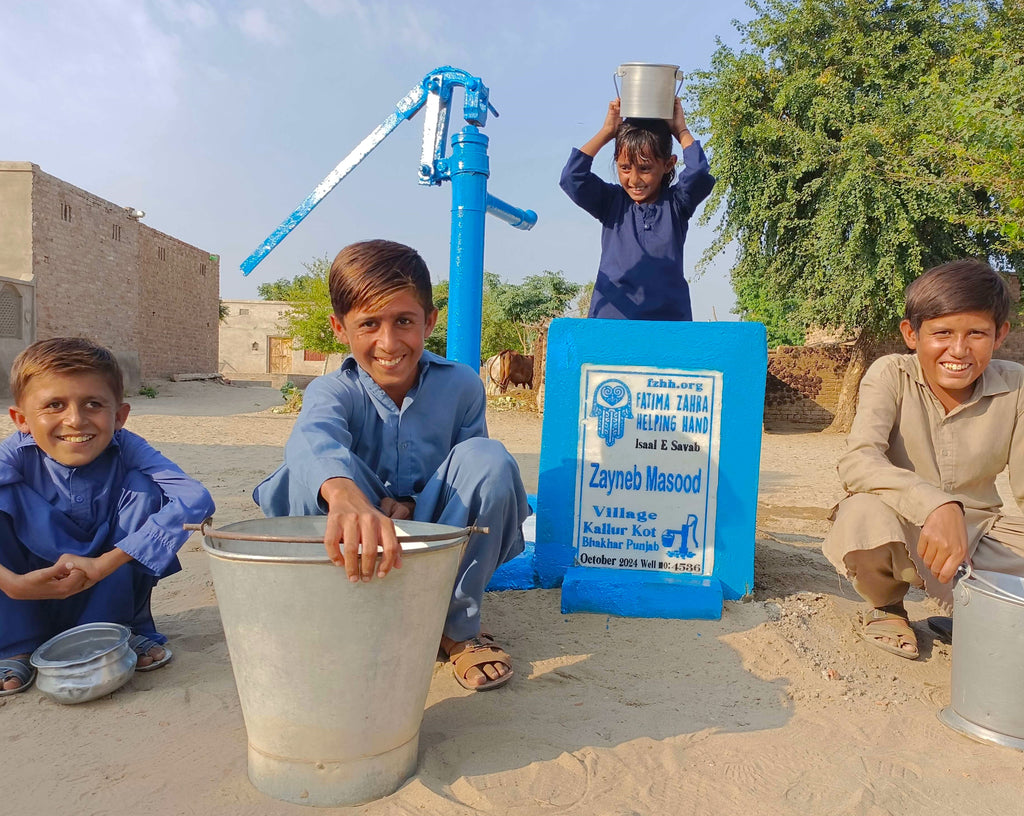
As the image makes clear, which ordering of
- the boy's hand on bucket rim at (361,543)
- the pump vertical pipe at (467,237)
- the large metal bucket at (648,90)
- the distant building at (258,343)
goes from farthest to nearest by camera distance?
the distant building at (258,343), the pump vertical pipe at (467,237), the large metal bucket at (648,90), the boy's hand on bucket rim at (361,543)

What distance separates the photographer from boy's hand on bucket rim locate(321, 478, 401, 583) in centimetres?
122

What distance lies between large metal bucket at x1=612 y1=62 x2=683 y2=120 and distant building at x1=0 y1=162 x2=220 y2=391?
1327 centimetres

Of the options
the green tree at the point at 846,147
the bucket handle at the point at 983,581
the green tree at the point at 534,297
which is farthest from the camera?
the green tree at the point at 534,297

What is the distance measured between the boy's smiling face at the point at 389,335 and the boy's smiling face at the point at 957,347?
1.44m

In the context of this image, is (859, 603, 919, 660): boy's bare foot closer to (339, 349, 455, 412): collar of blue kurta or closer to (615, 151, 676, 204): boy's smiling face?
(339, 349, 455, 412): collar of blue kurta

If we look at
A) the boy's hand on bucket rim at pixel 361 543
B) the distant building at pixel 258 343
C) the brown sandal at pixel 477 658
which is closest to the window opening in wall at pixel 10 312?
the brown sandal at pixel 477 658

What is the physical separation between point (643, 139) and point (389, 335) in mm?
1547

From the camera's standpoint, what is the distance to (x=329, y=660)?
127 cm

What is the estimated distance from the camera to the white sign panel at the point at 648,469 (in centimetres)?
249

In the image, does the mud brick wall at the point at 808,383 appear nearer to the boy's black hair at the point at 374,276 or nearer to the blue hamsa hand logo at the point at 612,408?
the blue hamsa hand logo at the point at 612,408

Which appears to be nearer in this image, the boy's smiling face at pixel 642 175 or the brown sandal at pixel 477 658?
the brown sandal at pixel 477 658

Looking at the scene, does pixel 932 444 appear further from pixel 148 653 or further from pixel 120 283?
pixel 120 283

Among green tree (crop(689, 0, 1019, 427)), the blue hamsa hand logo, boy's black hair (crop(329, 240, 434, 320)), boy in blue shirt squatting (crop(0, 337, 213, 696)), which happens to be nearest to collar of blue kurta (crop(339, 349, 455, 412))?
boy's black hair (crop(329, 240, 434, 320))

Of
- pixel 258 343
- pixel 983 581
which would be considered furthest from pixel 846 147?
pixel 258 343
